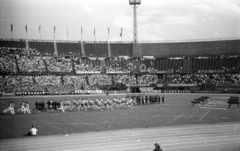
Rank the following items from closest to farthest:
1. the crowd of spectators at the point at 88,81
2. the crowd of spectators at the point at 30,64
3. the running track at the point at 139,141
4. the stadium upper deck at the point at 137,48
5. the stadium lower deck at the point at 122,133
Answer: the running track at the point at 139,141 → the stadium lower deck at the point at 122,133 → the crowd of spectators at the point at 88,81 → the crowd of spectators at the point at 30,64 → the stadium upper deck at the point at 137,48

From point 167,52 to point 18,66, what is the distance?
3709cm

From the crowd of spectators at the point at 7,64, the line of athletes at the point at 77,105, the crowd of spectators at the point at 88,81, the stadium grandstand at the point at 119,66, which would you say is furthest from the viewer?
the stadium grandstand at the point at 119,66

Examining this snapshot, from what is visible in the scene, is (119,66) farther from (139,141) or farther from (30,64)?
(139,141)

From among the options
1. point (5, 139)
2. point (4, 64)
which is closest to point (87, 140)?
point (5, 139)

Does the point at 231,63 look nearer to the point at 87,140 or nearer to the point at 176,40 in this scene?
the point at 176,40

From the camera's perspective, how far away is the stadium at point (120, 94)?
14.7 m

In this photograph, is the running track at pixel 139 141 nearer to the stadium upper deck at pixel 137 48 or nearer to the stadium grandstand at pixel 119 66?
the stadium grandstand at pixel 119 66

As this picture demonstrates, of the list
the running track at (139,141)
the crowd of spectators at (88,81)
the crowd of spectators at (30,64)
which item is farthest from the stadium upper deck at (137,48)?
the running track at (139,141)

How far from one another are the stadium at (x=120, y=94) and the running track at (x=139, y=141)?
0.05 metres

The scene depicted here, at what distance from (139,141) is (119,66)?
4934cm

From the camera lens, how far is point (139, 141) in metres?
14.1

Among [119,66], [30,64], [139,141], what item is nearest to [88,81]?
[119,66]

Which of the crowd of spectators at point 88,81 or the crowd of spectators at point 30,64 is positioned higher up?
the crowd of spectators at point 30,64

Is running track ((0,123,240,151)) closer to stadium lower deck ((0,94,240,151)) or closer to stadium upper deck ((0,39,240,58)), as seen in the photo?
stadium lower deck ((0,94,240,151))
